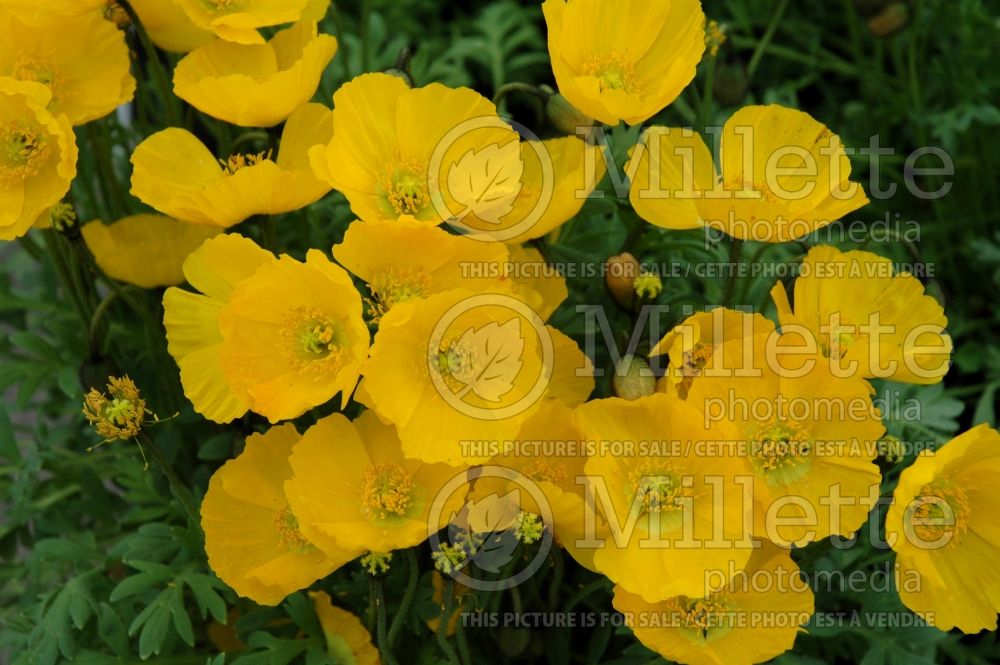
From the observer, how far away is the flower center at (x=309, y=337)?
3.37 feet

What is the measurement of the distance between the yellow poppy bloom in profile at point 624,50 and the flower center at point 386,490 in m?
0.39

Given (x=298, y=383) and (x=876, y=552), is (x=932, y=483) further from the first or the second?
(x=298, y=383)

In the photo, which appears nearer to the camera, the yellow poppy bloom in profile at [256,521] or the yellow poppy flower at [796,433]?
the yellow poppy flower at [796,433]

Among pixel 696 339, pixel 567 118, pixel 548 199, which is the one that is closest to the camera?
pixel 696 339

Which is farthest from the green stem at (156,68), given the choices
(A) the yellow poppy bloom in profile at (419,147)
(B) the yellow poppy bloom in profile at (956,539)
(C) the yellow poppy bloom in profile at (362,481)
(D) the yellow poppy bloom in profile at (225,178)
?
(B) the yellow poppy bloom in profile at (956,539)

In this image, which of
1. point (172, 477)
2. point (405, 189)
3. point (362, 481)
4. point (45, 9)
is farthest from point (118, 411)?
point (45, 9)

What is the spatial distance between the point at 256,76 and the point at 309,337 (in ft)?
1.09

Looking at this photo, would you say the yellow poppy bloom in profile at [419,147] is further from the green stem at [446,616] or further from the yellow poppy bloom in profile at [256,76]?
the green stem at [446,616]

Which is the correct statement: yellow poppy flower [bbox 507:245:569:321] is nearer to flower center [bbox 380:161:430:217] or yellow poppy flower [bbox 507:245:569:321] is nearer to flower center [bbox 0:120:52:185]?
flower center [bbox 380:161:430:217]

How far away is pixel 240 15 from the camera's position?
3.75 feet

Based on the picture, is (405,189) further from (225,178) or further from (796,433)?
(796,433)

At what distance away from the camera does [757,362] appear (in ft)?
3.17

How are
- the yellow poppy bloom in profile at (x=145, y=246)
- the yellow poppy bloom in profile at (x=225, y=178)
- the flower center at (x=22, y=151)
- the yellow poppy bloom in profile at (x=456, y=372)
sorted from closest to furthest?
the yellow poppy bloom in profile at (x=456, y=372)
the yellow poppy bloom in profile at (x=225, y=178)
the flower center at (x=22, y=151)
the yellow poppy bloom in profile at (x=145, y=246)

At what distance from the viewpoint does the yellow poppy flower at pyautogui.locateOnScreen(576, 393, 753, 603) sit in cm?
95
